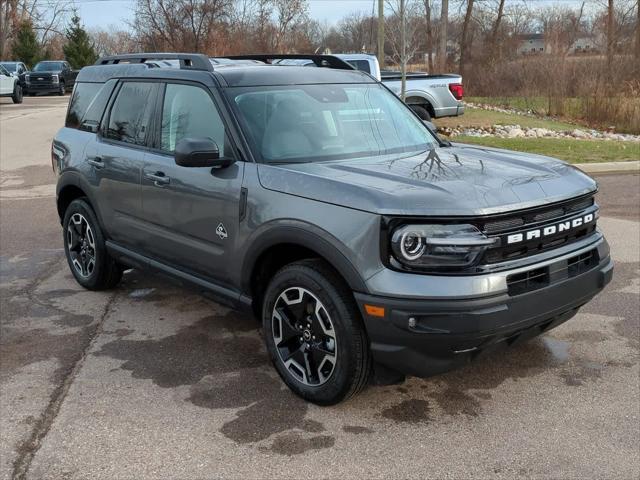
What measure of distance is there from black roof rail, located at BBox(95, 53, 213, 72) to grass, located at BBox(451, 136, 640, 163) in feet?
29.0

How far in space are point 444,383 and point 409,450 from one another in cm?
82

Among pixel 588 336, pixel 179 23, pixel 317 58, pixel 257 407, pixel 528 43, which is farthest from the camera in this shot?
pixel 528 43

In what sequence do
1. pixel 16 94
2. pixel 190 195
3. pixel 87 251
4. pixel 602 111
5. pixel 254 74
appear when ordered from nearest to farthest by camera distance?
pixel 190 195 → pixel 254 74 → pixel 87 251 → pixel 602 111 → pixel 16 94

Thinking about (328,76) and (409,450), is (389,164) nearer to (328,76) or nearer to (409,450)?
(328,76)

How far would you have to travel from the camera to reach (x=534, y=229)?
348 cm

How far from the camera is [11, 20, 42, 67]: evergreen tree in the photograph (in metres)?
56.9

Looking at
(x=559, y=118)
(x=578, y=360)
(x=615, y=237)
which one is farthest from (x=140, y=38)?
(x=578, y=360)

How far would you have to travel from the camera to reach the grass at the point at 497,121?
1967cm

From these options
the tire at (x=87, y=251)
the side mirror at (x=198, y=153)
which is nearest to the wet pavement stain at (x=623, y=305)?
the side mirror at (x=198, y=153)

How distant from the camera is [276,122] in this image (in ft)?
14.2

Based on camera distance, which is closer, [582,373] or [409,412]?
[409,412]

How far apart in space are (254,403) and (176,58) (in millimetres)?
2581

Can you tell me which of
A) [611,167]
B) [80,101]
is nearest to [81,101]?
[80,101]

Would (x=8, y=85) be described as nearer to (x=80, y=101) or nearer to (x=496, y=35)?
(x=80, y=101)
